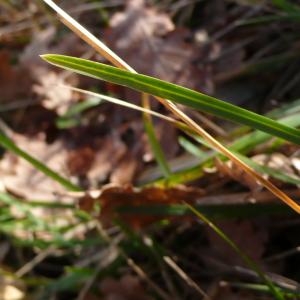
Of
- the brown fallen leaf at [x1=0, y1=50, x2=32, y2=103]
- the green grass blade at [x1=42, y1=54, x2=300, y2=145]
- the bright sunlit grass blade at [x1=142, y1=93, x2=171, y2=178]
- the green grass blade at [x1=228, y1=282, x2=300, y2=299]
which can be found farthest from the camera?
the brown fallen leaf at [x1=0, y1=50, x2=32, y2=103]

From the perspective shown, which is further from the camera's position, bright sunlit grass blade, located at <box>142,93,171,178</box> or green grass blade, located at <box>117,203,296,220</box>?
bright sunlit grass blade, located at <box>142,93,171,178</box>

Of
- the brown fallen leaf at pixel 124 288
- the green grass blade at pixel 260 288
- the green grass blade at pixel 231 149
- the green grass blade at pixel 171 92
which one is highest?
the green grass blade at pixel 171 92

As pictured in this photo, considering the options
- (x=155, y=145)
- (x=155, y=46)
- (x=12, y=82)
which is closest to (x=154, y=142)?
(x=155, y=145)

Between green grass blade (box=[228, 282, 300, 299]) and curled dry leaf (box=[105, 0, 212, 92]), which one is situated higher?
curled dry leaf (box=[105, 0, 212, 92])

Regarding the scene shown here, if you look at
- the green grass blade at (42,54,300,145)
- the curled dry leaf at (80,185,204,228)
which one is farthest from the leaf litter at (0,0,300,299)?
the green grass blade at (42,54,300,145)

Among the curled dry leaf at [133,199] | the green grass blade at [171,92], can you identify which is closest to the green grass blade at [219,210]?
the curled dry leaf at [133,199]

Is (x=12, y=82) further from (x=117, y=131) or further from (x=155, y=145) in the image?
(x=155, y=145)

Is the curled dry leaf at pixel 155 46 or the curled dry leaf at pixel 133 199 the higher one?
the curled dry leaf at pixel 155 46

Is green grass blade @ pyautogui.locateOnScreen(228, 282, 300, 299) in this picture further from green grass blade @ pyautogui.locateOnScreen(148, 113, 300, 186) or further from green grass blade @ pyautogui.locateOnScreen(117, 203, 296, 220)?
green grass blade @ pyautogui.locateOnScreen(148, 113, 300, 186)

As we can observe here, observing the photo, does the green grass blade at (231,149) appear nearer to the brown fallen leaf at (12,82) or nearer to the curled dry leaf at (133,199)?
the curled dry leaf at (133,199)
